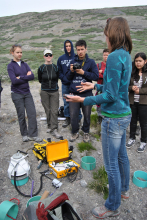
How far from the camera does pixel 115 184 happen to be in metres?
2.24

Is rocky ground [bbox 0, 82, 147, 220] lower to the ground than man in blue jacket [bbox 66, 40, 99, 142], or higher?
lower

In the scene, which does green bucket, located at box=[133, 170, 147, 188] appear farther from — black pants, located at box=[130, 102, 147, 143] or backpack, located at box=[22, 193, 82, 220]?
backpack, located at box=[22, 193, 82, 220]

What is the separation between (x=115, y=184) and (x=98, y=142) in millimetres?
2351

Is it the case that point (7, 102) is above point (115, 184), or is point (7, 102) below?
below

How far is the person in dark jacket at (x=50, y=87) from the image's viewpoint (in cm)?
467

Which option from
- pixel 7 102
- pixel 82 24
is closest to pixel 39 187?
pixel 7 102

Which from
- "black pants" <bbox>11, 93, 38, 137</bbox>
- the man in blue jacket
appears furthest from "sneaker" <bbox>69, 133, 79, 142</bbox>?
"black pants" <bbox>11, 93, 38, 137</bbox>

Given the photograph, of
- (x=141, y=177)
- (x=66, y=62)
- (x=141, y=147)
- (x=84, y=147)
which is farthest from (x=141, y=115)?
(x=66, y=62)

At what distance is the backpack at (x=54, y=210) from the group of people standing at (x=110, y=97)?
1.95 feet

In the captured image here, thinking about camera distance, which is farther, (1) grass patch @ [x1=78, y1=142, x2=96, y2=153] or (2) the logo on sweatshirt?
(2) the logo on sweatshirt

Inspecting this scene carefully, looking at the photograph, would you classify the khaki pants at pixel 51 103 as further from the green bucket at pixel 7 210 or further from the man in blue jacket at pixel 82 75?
the green bucket at pixel 7 210

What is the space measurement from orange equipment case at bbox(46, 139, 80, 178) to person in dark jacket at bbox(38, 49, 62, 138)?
1001 millimetres

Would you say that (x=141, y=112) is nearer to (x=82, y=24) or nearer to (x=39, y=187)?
(x=39, y=187)

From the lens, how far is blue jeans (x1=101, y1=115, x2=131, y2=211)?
6.91ft
